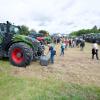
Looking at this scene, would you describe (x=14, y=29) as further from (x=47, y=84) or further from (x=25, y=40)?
(x=47, y=84)

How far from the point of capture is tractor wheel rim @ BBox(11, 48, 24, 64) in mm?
13048

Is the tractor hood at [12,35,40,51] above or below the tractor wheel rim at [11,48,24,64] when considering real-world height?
above

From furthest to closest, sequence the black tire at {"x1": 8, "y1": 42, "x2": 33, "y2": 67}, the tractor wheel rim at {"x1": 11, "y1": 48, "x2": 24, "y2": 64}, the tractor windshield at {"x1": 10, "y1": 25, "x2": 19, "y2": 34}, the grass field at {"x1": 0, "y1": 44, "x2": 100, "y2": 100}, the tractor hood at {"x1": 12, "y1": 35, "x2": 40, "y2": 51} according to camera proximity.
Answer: the tractor windshield at {"x1": 10, "y1": 25, "x2": 19, "y2": 34}
the tractor hood at {"x1": 12, "y1": 35, "x2": 40, "y2": 51}
the tractor wheel rim at {"x1": 11, "y1": 48, "x2": 24, "y2": 64}
the black tire at {"x1": 8, "y1": 42, "x2": 33, "y2": 67}
the grass field at {"x1": 0, "y1": 44, "x2": 100, "y2": 100}

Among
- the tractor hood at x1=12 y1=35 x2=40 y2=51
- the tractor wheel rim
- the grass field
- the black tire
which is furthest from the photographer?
the tractor hood at x1=12 y1=35 x2=40 y2=51

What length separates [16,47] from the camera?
1304 cm

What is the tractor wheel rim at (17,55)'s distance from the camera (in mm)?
13048

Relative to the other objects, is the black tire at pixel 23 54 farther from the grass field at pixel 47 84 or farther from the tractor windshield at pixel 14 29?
the tractor windshield at pixel 14 29

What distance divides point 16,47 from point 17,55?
48cm

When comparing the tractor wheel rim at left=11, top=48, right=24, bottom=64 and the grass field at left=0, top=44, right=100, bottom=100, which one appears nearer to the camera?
the grass field at left=0, top=44, right=100, bottom=100

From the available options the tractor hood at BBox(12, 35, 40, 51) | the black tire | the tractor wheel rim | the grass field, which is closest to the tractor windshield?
the tractor hood at BBox(12, 35, 40, 51)

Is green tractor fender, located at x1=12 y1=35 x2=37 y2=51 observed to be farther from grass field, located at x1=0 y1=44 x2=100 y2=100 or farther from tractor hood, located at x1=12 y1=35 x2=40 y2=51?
grass field, located at x1=0 y1=44 x2=100 y2=100

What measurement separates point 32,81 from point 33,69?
2421 mm

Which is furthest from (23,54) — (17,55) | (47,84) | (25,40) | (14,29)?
(47,84)

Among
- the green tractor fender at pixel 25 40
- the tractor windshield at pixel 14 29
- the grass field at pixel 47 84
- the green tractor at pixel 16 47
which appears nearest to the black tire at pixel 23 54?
the green tractor at pixel 16 47
